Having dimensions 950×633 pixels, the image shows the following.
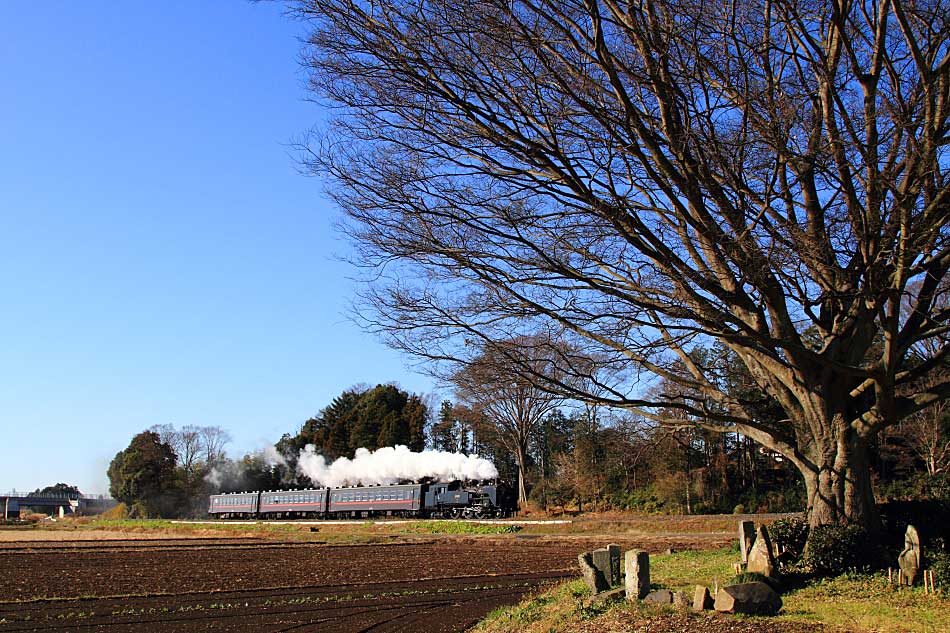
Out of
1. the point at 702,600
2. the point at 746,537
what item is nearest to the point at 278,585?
the point at 746,537

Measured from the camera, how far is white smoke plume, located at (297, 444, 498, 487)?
2136 inches

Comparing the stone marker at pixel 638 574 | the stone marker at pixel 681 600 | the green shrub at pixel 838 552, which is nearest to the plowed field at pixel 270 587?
the stone marker at pixel 638 574

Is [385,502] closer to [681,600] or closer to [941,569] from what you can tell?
[681,600]

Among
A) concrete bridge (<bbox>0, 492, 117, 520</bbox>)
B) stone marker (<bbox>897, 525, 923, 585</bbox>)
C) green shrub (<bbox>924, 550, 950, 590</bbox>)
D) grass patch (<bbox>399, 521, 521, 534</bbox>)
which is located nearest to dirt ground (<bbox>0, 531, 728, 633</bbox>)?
stone marker (<bbox>897, 525, 923, 585</bbox>)

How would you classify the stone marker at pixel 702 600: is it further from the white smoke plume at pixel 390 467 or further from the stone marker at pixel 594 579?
the white smoke plume at pixel 390 467

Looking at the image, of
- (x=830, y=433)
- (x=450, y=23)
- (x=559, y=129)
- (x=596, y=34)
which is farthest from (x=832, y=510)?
(x=450, y=23)

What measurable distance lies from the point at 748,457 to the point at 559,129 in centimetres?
3688

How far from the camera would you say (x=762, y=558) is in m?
10.3

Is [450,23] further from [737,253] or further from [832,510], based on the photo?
[832,510]

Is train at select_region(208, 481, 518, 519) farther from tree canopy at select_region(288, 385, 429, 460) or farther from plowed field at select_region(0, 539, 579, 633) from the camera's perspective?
plowed field at select_region(0, 539, 579, 633)

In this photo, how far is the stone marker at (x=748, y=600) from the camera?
840 cm

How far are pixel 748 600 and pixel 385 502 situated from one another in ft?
154

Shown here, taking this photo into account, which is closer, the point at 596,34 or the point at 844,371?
the point at 596,34

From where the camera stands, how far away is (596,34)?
8.62 metres
